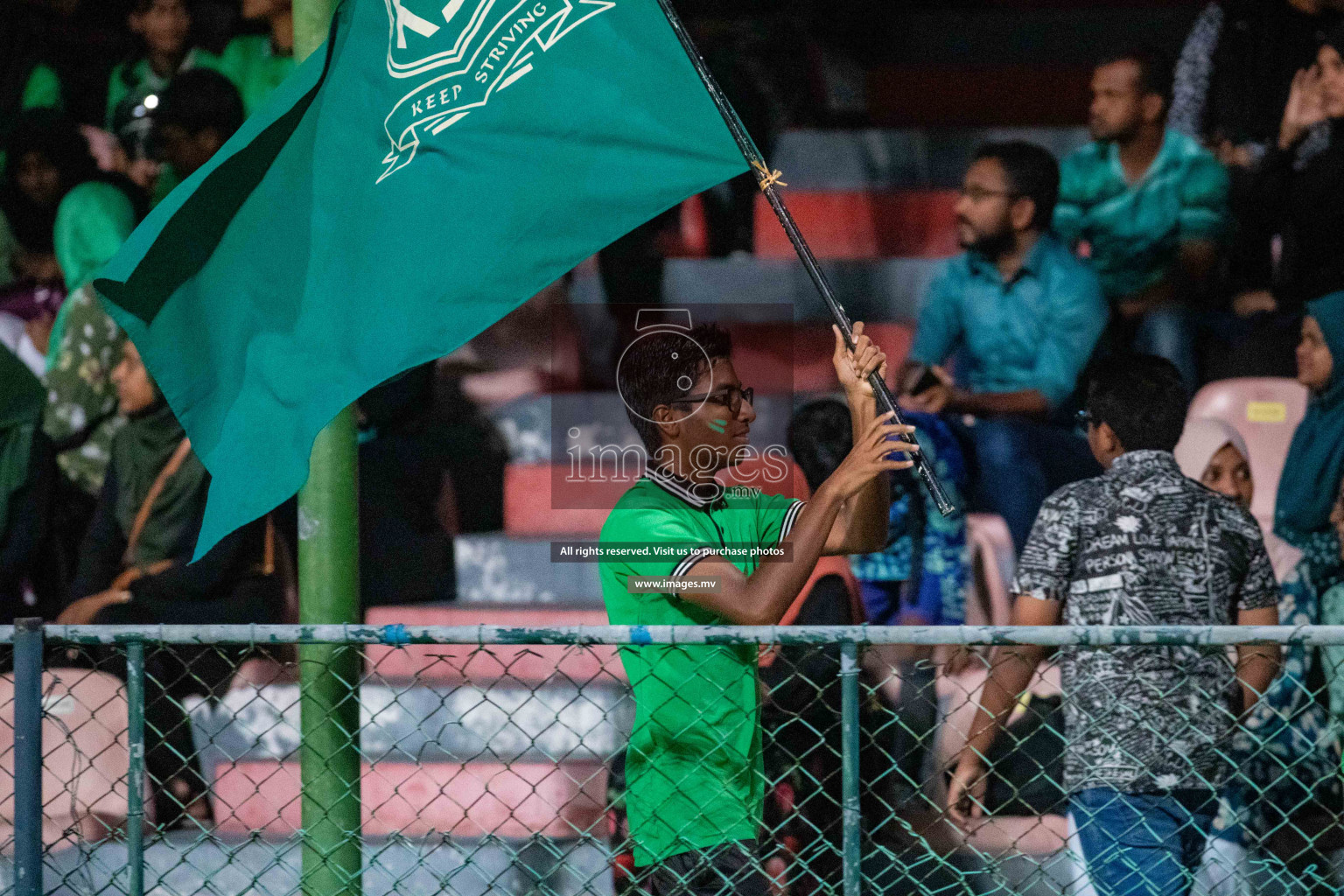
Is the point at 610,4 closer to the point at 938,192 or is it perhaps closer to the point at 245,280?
the point at 245,280

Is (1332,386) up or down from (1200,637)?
up

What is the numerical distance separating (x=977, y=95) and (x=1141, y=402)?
463cm

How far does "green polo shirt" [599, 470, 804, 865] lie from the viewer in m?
3.19

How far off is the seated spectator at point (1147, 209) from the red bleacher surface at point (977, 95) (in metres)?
1.47

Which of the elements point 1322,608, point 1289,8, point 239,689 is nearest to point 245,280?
point 239,689

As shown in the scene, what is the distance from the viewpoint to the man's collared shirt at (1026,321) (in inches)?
229

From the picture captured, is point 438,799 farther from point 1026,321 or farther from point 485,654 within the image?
point 1026,321

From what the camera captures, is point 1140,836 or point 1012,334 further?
point 1012,334

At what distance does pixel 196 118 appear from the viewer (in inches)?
260

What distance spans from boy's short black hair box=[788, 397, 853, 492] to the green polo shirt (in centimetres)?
185

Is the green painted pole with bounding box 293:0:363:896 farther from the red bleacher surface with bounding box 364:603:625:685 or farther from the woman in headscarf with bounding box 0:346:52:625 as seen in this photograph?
the woman in headscarf with bounding box 0:346:52:625

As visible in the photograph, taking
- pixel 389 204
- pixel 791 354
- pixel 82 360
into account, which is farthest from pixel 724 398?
pixel 82 360

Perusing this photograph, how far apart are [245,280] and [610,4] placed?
1.01 m

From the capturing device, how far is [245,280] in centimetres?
340
